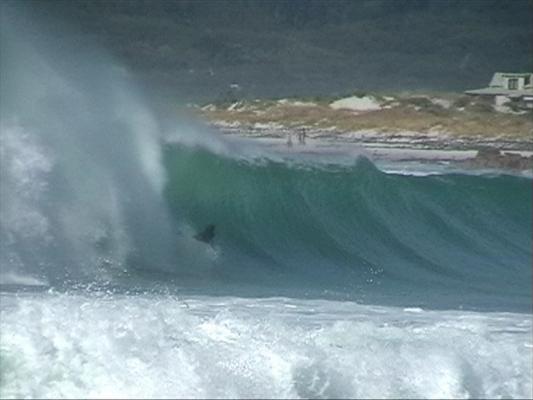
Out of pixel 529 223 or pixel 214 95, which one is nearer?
pixel 529 223

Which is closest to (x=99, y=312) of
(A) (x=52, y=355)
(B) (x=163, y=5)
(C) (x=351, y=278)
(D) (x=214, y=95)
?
(A) (x=52, y=355)

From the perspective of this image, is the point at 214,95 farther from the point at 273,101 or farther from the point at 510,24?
the point at 510,24

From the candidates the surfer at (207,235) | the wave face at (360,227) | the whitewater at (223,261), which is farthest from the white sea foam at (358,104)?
the surfer at (207,235)

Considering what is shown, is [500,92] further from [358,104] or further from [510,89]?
[358,104]

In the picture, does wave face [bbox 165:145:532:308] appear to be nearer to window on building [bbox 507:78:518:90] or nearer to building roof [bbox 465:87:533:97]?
building roof [bbox 465:87:533:97]

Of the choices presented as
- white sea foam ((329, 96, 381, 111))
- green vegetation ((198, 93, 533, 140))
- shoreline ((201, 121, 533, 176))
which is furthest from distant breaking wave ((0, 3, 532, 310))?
white sea foam ((329, 96, 381, 111))

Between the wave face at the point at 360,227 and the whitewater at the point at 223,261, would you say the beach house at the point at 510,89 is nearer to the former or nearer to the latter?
the whitewater at the point at 223,261

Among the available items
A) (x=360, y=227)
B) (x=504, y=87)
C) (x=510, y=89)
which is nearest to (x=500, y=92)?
(x=504, y=87)
